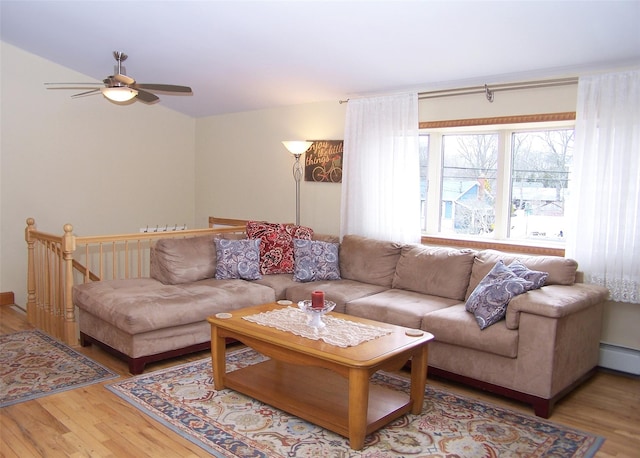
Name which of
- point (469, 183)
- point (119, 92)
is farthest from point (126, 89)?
point (469, 183)

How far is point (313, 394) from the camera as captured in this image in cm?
306

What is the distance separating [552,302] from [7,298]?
5339 mm

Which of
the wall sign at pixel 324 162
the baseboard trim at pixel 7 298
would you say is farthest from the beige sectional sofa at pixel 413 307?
the baseboard trim at pixel 7 298

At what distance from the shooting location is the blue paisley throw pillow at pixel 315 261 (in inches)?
182

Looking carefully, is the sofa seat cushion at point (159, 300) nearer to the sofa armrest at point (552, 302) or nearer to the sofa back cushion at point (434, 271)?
the sofa back cushion at point (434, 271)

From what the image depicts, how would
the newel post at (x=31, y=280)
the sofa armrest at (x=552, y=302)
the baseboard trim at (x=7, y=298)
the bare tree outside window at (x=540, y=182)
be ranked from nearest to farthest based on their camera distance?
the sofa armrest at (x=552, y=302) → the bare tree outside window at (x=540, y=182) → the newel post at (x=31, y=280) → the baseboard trim at (x=7, y=298)

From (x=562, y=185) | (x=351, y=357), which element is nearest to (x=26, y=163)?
(x=351, y=357)

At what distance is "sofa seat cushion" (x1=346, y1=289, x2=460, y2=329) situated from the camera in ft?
11.9

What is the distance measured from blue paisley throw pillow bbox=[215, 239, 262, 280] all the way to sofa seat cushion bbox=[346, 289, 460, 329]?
3.46 feet

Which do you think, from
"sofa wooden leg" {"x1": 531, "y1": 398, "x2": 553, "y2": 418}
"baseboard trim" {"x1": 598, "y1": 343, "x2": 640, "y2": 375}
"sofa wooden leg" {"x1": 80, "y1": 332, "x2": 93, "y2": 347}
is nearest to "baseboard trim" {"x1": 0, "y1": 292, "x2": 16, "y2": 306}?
"sofa wooden leg" {"x1": 80, "y1": 332, "x2": 93, "y2": 347}

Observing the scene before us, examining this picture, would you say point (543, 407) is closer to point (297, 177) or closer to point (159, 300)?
point (159, 300)

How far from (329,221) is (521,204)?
1923 millimetres

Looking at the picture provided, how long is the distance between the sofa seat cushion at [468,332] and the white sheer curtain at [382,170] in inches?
50.4

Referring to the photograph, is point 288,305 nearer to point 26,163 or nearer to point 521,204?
point 521,204
